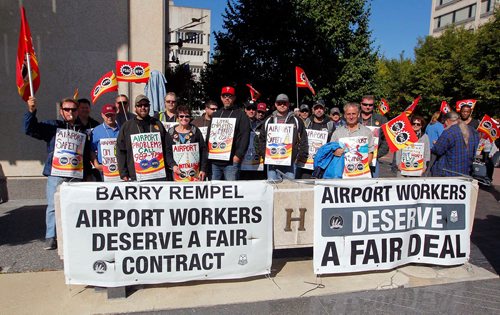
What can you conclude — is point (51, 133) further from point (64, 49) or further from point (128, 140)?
point (64, 49)

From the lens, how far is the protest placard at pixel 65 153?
4613mm

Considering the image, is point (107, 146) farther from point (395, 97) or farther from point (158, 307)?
point (395, 97)

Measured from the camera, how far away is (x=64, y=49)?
24.8 ft

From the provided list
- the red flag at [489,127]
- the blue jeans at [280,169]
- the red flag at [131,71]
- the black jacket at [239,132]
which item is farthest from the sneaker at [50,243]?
the red flag at [489,127]

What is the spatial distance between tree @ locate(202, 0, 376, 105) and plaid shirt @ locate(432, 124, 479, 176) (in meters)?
13.5

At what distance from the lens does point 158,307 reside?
3.46 m

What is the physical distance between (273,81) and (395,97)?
56.9ft

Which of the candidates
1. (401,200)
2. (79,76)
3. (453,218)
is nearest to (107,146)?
(79,76)

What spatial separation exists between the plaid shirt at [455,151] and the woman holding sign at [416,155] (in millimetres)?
550

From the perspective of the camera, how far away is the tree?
18.5m

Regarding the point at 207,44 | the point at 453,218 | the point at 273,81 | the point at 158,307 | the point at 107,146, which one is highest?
the point at 207,44

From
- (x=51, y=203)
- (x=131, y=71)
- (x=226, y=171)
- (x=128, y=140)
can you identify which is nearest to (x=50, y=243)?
(x=51, y=203)

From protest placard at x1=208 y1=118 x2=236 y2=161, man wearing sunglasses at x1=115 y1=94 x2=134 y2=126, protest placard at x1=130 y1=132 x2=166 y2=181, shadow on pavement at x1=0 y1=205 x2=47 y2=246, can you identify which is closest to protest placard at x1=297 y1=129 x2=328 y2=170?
protest placard at x1=208 y1=118 x2=236 y2=161

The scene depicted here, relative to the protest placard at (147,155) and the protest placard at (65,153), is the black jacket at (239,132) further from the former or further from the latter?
the protest placard at (65,153)
